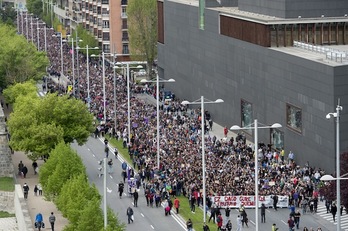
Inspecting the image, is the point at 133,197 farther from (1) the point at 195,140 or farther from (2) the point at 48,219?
(1) the point at 195,140

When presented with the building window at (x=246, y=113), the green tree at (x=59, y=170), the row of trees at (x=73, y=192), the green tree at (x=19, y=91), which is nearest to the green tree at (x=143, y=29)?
the green tree at (x=19, y=91)

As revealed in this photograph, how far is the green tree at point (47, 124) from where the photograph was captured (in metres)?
103

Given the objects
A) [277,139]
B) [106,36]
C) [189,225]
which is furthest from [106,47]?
[189,225]

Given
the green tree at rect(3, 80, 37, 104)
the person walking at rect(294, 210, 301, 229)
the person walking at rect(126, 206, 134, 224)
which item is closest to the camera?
the person walking at rect(294, 210, 301, 229)

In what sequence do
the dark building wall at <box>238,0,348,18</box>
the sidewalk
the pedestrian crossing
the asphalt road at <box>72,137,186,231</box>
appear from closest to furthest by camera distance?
the pedestrian crossing < the asphalt road at <box>72,137,186,231</box> < the sidewalk < the dark building wall at <box>238,0,348,18</box>

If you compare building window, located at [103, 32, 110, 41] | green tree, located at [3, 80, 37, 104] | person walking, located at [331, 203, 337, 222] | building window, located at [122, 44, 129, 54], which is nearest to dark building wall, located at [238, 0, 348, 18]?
green tree, located at [3, 80, 37, 104]

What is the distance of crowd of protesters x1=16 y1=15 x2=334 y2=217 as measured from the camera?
88000mm

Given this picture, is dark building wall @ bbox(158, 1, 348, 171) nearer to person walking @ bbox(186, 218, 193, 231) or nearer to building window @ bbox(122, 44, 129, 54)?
person walking @ bbox(186, 218, 193, 231)

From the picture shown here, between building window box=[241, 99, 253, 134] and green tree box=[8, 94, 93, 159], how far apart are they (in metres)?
17.8

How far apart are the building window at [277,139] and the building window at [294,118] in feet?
7.66

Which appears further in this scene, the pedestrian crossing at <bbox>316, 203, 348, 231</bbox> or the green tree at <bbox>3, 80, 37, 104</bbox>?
the green tree at <bbox>3, 80, 37, 104</bbox>

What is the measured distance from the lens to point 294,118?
340 feet

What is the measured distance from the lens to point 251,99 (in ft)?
385

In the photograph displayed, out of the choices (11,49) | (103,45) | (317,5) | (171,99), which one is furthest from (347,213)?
(103,45)
